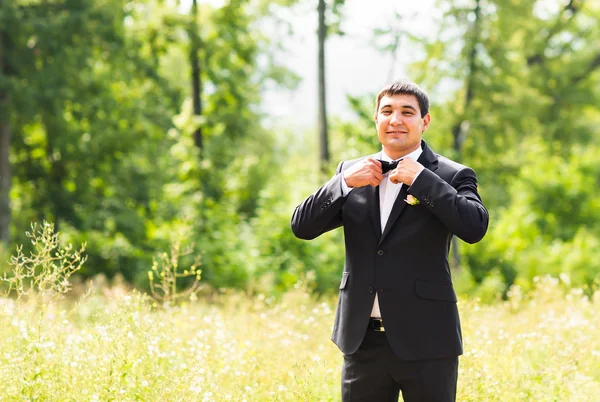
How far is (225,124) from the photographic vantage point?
17984mm

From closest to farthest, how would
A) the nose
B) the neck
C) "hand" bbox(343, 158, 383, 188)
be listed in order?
"hand" bbox(343, 158, 383, 188) < the nose < the neck

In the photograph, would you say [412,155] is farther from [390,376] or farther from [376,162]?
[390,376]

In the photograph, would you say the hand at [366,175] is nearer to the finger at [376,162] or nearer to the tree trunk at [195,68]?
the finger at [376,162]

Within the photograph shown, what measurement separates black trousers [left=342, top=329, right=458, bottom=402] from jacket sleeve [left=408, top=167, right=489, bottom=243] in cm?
62

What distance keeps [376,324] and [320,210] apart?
600 mm

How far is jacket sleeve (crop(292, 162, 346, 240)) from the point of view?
318 centimetres

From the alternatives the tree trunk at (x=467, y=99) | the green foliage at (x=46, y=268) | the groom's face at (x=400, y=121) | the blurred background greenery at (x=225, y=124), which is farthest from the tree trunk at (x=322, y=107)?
the groom's face at (x=400, y=121)

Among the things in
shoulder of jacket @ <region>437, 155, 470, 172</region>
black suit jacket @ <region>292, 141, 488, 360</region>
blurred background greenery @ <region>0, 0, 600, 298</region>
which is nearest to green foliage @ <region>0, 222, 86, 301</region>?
black suit jacket @ <region>292, 141, 488, 360</region>

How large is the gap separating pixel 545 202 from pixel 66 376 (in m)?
19.3

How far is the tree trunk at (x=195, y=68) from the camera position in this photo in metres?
17.5

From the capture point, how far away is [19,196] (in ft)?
55.1

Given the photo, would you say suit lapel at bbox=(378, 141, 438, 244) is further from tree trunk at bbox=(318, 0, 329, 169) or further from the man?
tree trunk at bbox=(318, 0, 329, 169)

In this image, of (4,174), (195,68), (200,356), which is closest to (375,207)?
(200,356)

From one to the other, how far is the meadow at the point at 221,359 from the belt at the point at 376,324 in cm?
98
